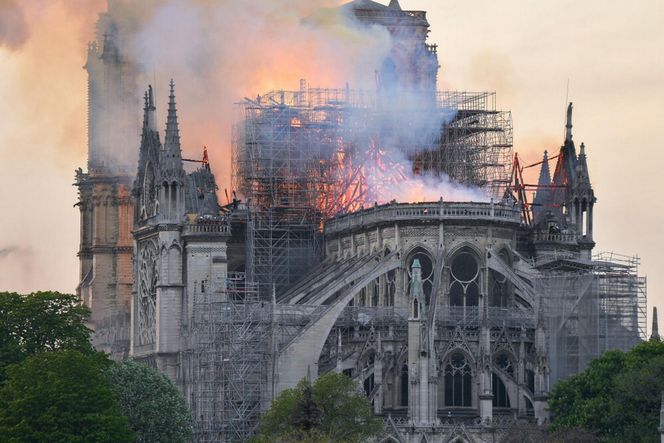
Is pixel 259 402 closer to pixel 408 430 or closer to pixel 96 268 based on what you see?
pixel 408 430

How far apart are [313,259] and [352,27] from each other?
49.9ft

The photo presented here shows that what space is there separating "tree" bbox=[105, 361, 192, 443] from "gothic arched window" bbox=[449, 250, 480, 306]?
70.4 feet

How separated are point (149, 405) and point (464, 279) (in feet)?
80.0

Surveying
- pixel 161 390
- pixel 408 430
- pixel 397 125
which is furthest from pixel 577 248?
pixel 161 390

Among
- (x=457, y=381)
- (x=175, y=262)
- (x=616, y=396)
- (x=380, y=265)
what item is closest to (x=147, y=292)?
(x=175, y=262)

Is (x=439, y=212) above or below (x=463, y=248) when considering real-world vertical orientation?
above

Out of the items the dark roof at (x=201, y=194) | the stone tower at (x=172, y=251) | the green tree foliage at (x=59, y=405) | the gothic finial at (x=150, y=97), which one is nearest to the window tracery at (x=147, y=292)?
the stone tower at (x=172, y=251)

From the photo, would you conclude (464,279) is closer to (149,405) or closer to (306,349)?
(306,349)

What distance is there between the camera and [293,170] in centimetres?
16000

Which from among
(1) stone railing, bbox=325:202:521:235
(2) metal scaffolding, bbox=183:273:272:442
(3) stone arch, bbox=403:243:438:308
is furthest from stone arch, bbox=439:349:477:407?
(2) metal scaffolding, bbox=183:273:272:442

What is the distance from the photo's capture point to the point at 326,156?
16012 cm

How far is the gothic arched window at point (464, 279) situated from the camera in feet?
490

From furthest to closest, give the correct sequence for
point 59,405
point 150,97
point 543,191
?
point 543,191 → point 150,97 → point 59,405

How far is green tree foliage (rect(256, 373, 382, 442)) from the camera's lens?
12681cm
